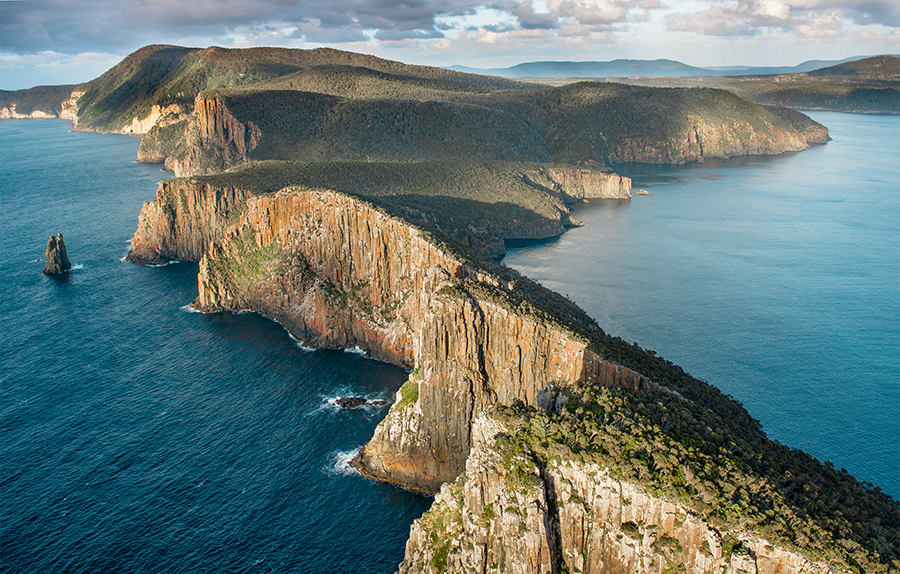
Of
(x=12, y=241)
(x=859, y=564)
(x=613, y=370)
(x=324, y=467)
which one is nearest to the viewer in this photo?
(x=859, y=564)

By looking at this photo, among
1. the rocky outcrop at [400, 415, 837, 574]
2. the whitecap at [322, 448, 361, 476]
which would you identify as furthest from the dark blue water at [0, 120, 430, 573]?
the rocky outcrop at [400, 415, 837, 574]

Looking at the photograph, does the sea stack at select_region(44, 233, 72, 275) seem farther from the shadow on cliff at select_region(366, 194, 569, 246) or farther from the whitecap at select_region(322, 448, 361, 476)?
the whitecap at select_region(322, 448, 361, 476)

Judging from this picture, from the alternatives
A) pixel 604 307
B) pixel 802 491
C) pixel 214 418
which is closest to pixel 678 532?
pixel 802 491

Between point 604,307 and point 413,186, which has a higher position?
point 413,186

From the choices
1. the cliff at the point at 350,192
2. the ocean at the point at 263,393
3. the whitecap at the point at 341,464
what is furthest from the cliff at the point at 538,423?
the cliff at the point at 350,192

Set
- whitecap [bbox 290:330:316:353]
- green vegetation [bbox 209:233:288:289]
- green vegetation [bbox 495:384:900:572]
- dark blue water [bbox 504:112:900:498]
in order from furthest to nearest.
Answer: green vegetation [bbox 209:233:288:289] → whitecap [bbox 290:330:316:353] → dark blue water [bbox 504:112:900:498] → green vegetation [bbox 495:384:900:572]

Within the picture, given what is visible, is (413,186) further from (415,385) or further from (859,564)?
(859,564)

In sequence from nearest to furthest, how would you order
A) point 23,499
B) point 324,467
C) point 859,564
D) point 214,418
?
point 859,564
point 23,499
point 324,467
point 214,418
